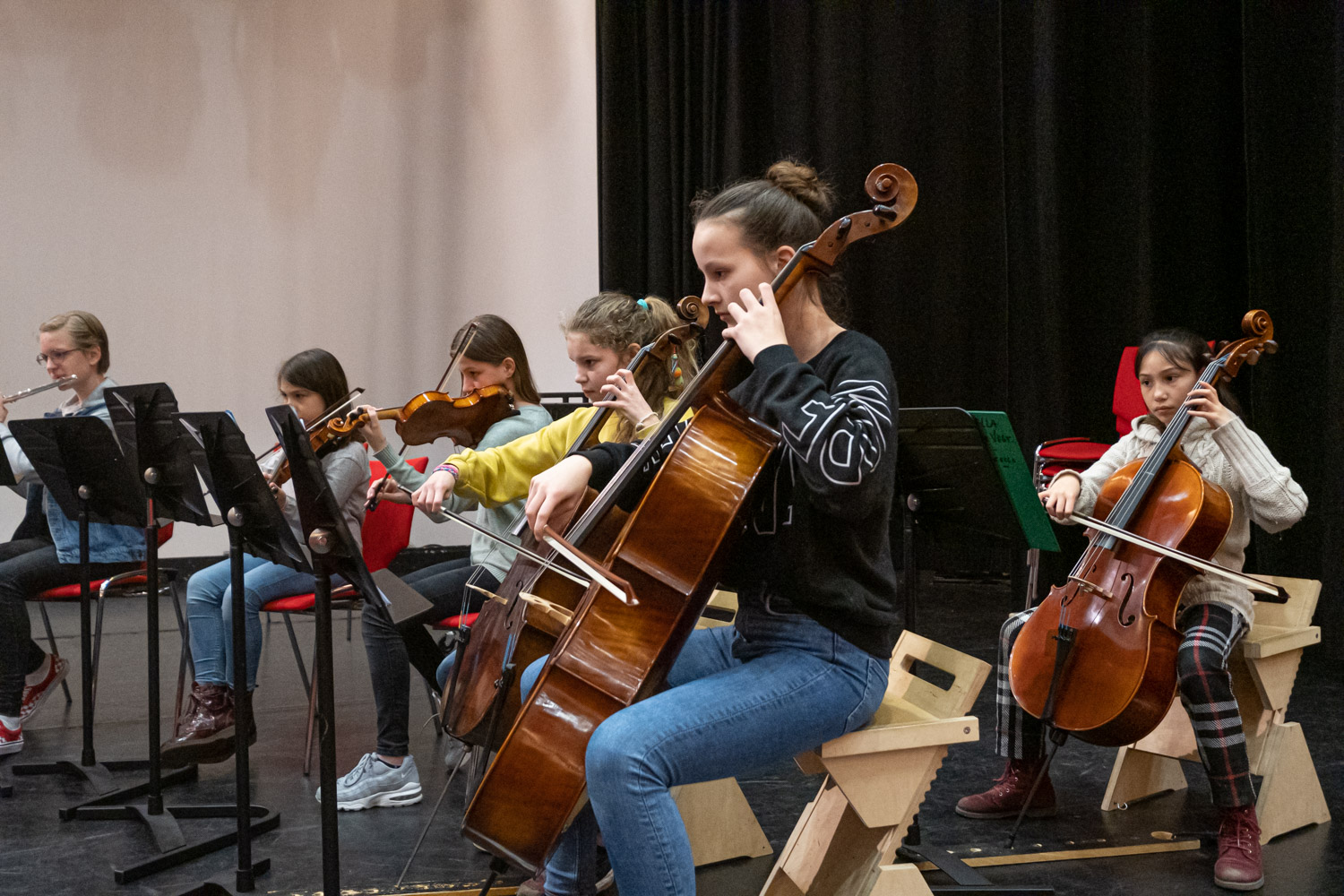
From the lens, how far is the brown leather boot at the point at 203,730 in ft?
9.12

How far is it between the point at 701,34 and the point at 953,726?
4516 millimetres

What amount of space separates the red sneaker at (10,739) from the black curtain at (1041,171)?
131 inches

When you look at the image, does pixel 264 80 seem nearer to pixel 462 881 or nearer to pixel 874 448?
pixel 462 881

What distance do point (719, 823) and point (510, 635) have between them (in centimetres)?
59

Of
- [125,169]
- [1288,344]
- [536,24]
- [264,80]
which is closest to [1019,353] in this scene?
[1288,344]

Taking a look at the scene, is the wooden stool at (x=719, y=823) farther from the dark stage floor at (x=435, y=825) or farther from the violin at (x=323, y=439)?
the violin at (x=323, y=439)

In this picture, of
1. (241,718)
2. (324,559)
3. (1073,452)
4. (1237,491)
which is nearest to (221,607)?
(241,718)

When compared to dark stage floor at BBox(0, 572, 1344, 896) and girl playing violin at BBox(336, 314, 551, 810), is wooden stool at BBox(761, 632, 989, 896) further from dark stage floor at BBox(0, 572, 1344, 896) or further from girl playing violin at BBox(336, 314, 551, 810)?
girl playing violin at BBox(336, 314, 551, 810)

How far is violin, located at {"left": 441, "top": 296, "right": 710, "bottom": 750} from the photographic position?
80.4 inches

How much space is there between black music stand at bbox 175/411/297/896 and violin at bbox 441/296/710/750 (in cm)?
38

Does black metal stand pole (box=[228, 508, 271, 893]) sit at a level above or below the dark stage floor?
above

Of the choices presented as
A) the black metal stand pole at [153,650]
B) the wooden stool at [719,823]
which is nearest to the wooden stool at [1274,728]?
the wooden stool at [719,823]

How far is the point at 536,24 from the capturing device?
603 cm

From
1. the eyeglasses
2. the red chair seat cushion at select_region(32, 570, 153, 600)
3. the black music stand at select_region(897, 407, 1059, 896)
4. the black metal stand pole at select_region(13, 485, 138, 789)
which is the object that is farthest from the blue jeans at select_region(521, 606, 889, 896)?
the eyeglasses
